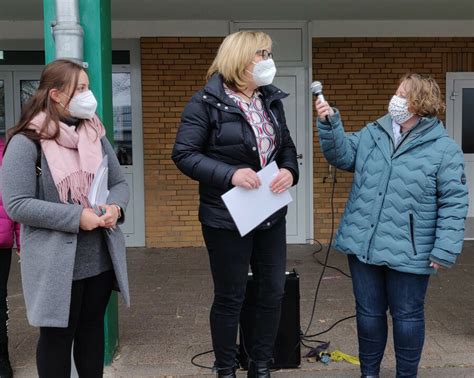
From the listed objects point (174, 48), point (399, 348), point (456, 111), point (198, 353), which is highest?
point (174, 48)

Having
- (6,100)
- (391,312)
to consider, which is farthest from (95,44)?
(6,100)

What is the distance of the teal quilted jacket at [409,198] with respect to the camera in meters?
3.09

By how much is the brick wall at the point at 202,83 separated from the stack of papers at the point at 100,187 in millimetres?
5007

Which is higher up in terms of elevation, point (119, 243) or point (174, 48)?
point (174, 48)

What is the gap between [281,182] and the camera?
9.91 ft

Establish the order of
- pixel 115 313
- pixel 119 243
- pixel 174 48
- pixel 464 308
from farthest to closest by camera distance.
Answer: pixel 174 48
pixel 464 308
pixel 115 313
pixel 119 243

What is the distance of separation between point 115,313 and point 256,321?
4.32 ft

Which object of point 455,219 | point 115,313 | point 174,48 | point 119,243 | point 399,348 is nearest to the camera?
point 119,243

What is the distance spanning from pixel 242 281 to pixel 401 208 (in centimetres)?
93

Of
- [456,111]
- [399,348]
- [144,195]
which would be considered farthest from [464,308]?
[144,195]

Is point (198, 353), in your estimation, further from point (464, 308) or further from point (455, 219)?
point (464, 308)

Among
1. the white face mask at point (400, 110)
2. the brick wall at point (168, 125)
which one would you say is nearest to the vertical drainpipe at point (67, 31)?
the white face mask at point (400, 110)

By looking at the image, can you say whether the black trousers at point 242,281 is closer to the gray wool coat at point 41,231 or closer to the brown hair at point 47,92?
the gray wool coat at point 41,231

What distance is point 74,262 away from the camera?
2.65 metres
